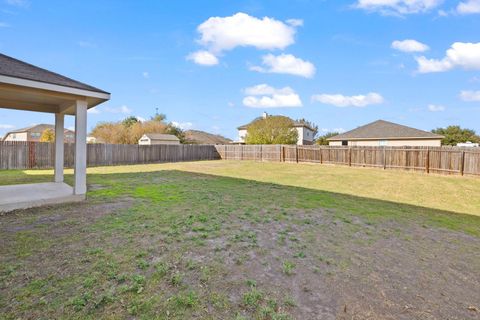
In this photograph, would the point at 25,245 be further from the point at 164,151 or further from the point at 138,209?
the point at 164,151

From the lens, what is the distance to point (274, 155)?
2258 centimetres

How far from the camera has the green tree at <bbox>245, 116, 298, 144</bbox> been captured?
94.5 ft

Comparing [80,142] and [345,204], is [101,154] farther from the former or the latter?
[345,204]

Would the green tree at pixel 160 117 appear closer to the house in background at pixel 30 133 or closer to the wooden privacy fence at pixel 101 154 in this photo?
the house in background at pixel 30 133

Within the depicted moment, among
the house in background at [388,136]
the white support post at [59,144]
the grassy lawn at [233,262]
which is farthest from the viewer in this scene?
the house in background at [388,136]

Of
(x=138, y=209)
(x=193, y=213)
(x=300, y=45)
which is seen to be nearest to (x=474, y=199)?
(x=193, y=213)

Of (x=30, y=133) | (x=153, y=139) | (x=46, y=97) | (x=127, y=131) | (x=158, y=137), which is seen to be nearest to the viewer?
(x=46, y=97)

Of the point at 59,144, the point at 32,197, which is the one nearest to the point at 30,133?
the point at 59,144

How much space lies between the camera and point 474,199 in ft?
28.1

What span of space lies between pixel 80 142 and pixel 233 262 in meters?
5.07

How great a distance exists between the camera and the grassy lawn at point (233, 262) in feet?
7.60

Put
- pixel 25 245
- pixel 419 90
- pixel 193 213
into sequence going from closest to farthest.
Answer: pixel 25 245, pixel 193 213, pixel 419 90

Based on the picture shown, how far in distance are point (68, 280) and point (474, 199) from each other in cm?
1131

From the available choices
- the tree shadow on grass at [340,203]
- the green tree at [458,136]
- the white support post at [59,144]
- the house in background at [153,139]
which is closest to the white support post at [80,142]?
the tree shadow on grass at [340,203]
